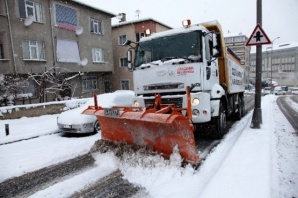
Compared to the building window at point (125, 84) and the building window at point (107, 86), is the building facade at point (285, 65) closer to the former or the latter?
the building window at point (125, 84)

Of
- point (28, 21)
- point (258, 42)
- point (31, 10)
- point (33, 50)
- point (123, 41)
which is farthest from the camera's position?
point (123, 41)

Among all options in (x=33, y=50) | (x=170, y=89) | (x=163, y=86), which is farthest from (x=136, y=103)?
(x=33, y=50)

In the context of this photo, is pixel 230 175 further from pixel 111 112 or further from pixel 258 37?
pixel 258 37

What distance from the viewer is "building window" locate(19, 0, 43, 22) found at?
1547 centimetres

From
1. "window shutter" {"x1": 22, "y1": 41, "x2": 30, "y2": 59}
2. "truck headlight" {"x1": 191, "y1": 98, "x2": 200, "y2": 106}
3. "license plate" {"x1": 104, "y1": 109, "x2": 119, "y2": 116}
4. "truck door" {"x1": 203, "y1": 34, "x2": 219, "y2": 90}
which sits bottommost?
"license plate" {"x1": 104, "y1": 109, "x2": 119, "y2": 116}

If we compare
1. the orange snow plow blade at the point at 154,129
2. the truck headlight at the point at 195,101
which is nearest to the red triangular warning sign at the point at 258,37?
the truck headlight at the point at 195,101

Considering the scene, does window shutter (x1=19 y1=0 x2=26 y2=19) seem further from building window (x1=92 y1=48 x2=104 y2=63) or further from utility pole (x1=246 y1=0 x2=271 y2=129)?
utility pole (x1=246 y1=0 x2=271 y2=129)

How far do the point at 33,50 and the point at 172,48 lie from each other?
13.7 meters

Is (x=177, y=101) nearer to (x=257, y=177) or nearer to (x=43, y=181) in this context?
(x=257, y=177)

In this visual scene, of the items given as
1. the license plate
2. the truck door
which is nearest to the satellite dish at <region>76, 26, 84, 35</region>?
the truck door

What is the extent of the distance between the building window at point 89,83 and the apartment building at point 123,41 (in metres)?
2.75

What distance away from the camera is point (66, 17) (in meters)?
18.5

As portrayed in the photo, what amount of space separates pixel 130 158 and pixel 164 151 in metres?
0.71

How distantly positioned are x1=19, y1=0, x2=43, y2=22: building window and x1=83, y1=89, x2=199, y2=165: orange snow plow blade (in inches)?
536
